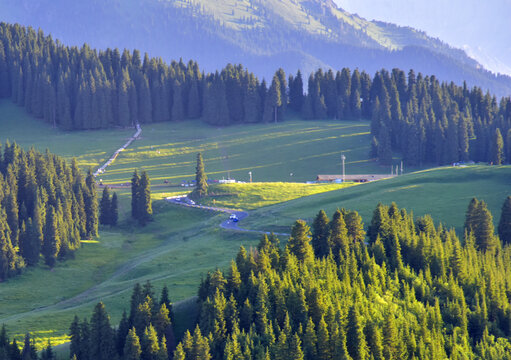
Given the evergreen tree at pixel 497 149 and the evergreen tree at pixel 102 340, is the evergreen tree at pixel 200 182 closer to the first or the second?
the evergreen tree at pixel 497 149

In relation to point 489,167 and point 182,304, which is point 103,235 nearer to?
point 182,304

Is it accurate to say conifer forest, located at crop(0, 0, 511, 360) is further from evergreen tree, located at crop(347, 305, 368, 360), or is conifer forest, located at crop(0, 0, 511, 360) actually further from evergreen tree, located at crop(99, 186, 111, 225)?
evergreen tree, located at crop(99, 186, 111, 225)

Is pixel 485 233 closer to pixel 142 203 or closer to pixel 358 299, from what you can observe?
pixel 358 299

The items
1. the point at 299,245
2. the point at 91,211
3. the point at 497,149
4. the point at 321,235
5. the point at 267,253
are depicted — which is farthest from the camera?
the point at 497,149

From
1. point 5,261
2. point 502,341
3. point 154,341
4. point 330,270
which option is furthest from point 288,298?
point 5,261

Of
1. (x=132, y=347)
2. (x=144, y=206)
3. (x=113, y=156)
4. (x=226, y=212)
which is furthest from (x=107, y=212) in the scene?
(x=132, y=347)

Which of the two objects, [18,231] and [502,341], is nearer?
[502,341]

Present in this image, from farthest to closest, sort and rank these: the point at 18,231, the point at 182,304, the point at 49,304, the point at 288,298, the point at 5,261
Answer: the point at 18,231 < the point at 5,261 < the point at 49,304 < the point at 182,304 < the point at 288,298
